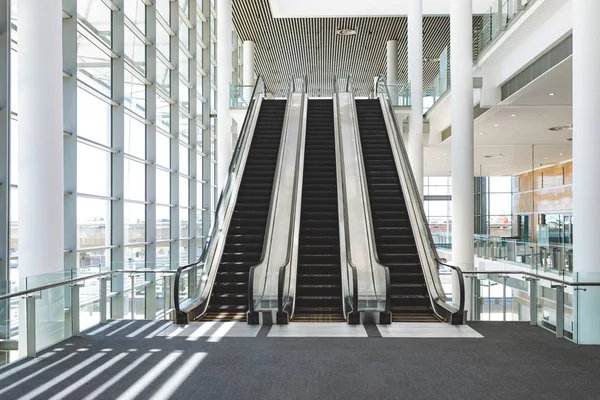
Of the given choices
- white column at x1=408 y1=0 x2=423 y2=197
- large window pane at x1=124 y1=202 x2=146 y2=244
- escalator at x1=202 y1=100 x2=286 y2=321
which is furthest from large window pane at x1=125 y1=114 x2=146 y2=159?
white column at x1=408 y1=0 x2=423 y2=197

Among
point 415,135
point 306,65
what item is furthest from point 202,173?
point 306,65

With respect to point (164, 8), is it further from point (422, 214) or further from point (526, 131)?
point (526, 131)

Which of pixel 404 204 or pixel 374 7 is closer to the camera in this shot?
pixel 404 204

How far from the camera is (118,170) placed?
44.3 ft

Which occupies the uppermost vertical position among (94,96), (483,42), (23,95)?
(483,42)

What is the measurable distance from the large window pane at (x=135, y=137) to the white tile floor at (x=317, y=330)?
25.0 feet

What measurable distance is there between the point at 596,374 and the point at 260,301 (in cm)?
462

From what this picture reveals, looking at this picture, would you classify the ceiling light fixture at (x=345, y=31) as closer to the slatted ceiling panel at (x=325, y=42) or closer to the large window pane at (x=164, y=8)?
the slatted ceiling panel at (x=325, y=42)

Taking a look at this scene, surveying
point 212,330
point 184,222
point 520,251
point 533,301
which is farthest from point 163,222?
point 533,301

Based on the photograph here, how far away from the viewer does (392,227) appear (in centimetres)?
1216

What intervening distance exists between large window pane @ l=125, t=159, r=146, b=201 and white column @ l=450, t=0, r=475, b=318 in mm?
7502

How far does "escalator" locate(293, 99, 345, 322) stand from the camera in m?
9.80

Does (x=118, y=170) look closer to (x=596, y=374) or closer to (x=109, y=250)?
(x=109, y=250)

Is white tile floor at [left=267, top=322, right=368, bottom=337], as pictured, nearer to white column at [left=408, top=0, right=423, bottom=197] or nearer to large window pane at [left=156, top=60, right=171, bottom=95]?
large window pane at [left=156, top=60, right=171, bottom=95]
